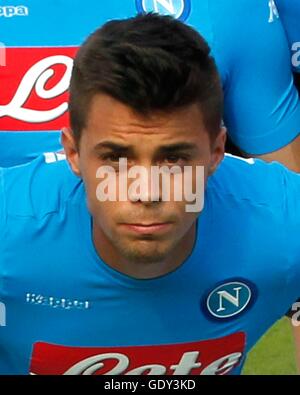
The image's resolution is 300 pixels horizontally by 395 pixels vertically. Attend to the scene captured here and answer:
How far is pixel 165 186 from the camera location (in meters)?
1.83

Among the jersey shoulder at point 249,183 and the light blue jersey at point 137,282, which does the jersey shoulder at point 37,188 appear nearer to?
the light blue jersey at point 137,282

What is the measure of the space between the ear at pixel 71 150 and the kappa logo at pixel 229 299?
40 cm

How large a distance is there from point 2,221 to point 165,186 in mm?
383

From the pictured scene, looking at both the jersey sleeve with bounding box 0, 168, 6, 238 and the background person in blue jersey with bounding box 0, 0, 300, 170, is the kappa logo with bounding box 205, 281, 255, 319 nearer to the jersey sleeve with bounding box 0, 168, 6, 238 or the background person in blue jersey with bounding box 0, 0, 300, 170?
the jersey sleeve with bounding box 0, 168, 6, 238

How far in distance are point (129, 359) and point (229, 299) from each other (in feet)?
0.74

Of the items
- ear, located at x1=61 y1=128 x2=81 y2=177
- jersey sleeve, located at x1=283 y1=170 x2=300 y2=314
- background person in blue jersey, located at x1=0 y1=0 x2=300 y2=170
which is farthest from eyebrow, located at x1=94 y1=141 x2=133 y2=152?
background person in blue jersey, located at x1=0 y1=0 x2=300 y2=170

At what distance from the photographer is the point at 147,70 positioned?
1839 millimetres

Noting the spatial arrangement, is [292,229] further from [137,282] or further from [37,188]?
[37,188]

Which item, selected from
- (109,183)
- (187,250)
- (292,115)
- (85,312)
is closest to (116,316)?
(85,312)

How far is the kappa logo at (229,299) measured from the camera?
219 centimetres

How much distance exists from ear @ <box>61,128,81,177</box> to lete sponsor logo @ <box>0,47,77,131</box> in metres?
0.56

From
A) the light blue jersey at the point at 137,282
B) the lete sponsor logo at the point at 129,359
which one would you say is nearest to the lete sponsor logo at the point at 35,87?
the light blue jersey at the point at 137,282

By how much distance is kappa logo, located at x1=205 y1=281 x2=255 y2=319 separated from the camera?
2.19 m

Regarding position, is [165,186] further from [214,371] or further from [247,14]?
[247,14]
